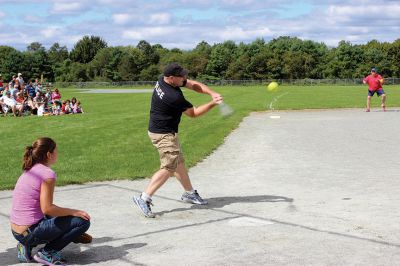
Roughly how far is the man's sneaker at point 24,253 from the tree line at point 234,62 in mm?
98956

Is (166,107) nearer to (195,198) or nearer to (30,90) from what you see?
(195,198)

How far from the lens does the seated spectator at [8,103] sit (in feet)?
82.0

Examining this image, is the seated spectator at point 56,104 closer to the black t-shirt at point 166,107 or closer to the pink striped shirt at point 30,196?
the black t-shirt at point 166,107

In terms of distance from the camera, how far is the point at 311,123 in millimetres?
19781

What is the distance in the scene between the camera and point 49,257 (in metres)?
5.30

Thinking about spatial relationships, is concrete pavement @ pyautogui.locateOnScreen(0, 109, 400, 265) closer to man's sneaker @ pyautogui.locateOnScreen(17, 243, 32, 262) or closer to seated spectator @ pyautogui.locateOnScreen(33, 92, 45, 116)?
man's sneaker @ pyautogui.locateOnScreen(17, 243, 32, 262)

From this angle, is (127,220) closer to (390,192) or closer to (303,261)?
(303,261)

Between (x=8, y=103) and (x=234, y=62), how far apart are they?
285ft

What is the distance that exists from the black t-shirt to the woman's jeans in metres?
2.33

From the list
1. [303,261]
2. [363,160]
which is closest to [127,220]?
[303,261]

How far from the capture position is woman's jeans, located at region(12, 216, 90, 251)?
17.3ft

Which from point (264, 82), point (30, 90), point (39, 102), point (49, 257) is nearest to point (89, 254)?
point (49, 257)

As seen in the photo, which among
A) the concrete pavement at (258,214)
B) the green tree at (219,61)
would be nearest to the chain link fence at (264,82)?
the green tree at (219,61)

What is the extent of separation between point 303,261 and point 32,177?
2.68m
